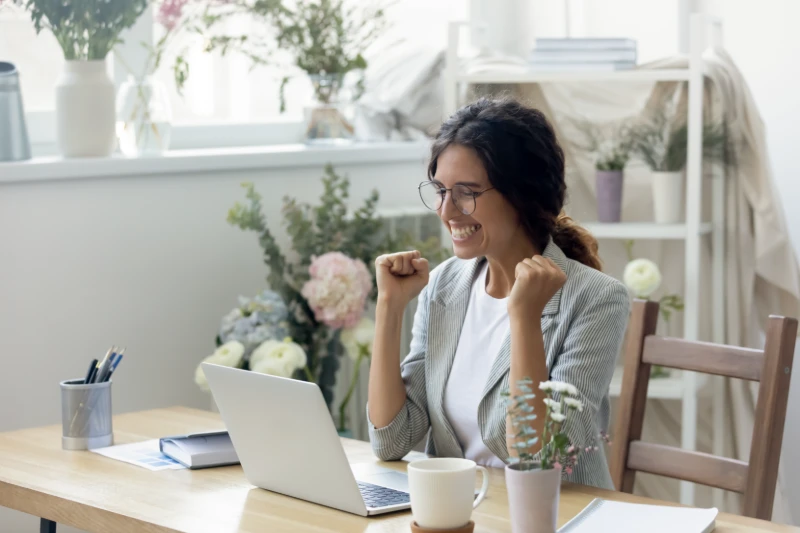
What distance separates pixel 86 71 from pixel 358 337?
869mm

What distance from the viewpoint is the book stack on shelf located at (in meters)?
2.88

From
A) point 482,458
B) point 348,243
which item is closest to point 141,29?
point 348,243

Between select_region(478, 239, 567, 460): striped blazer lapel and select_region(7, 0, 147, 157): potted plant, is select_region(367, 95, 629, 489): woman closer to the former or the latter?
select_region(478, 239, 567, 460): striped blazer lapel

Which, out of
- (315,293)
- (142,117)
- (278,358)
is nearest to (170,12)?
(142,117)

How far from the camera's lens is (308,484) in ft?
5.15

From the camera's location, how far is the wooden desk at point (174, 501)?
1.48m

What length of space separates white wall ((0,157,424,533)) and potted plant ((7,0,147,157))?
0.39 feet

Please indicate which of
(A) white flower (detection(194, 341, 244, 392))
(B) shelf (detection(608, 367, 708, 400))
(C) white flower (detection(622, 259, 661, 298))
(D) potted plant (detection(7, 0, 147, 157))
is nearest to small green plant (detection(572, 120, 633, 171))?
(C) white flower (detection(622, 259, 661, 298))

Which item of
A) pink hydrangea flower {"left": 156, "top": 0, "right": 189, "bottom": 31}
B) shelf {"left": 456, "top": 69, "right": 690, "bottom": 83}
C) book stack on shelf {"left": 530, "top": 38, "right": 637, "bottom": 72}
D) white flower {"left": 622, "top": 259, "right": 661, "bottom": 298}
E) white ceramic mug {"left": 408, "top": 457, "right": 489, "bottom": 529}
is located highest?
pink hydrangea flower {"left": 156, "top": 0, "right": 189, "bottom": 31}

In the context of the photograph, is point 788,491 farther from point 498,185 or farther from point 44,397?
point 44,397

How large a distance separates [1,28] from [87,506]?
1.54 meters

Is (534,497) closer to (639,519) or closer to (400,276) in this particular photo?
(639,519)

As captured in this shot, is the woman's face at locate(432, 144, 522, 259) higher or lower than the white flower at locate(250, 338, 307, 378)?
higher

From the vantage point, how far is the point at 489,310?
197 centimetres
